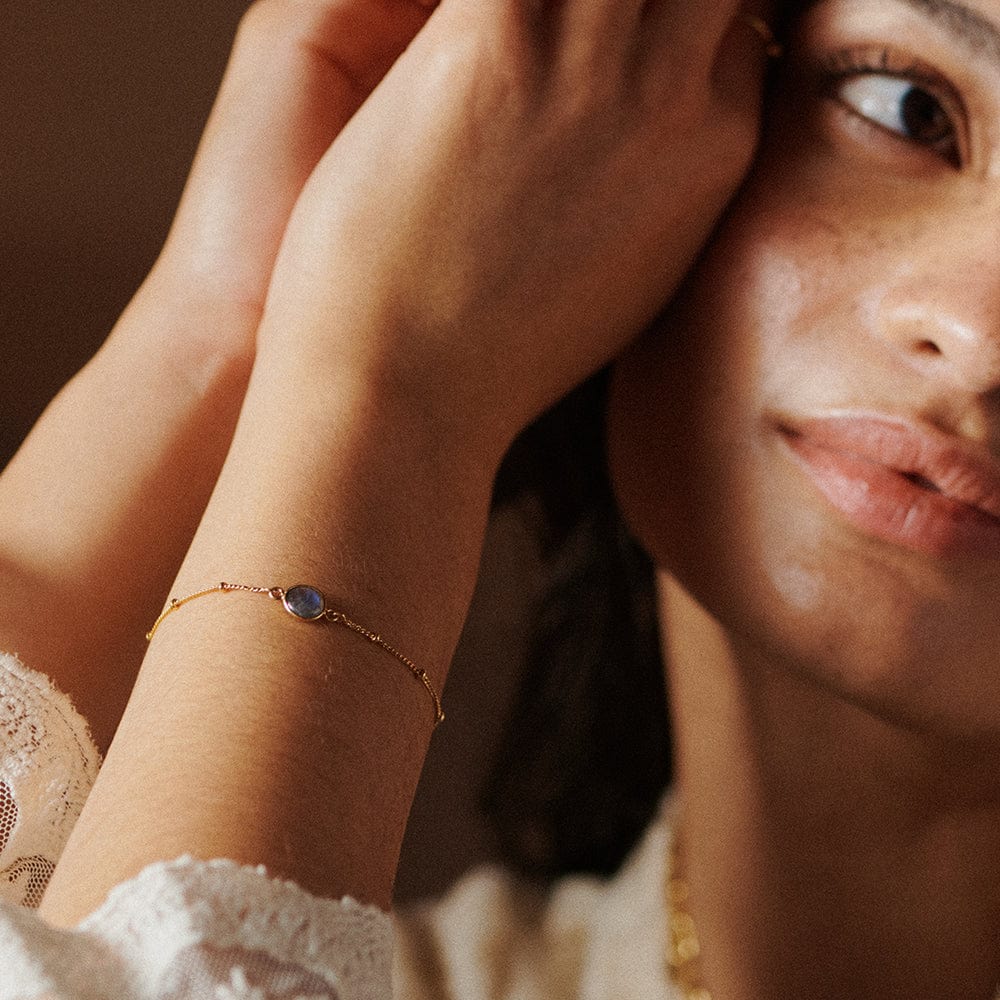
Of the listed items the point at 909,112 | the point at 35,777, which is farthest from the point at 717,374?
the point at 35,777

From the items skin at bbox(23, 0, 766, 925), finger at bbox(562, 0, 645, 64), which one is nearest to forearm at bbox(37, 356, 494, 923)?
skin at bbox(23, 0, 766, 925)

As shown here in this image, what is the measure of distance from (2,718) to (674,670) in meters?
0.62

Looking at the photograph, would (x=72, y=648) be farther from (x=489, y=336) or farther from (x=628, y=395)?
(x=628, y=395)

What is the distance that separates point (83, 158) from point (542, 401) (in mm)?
698

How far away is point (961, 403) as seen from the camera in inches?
31.0

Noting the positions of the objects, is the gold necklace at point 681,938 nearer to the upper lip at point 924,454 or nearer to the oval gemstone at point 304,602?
the upper lip at point 924,454

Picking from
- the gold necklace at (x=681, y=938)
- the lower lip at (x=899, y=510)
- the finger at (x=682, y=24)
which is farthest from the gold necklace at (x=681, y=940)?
the finger at (x=682, y=24)

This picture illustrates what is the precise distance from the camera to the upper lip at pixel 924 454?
2.60 feet

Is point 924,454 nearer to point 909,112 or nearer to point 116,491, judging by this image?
point 909,112

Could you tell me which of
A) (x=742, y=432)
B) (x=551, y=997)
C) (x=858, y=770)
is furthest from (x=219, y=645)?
(x=551, y=997)

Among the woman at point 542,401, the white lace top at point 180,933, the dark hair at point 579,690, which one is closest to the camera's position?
the white lace top at point 180,933

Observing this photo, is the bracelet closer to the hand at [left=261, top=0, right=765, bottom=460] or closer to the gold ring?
the hand at [left=261, top=0, right=765, bottom=460]

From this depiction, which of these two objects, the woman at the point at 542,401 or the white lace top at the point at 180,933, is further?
the woman at the point at 542,401

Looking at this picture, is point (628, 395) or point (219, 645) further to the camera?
point (628, 395)
